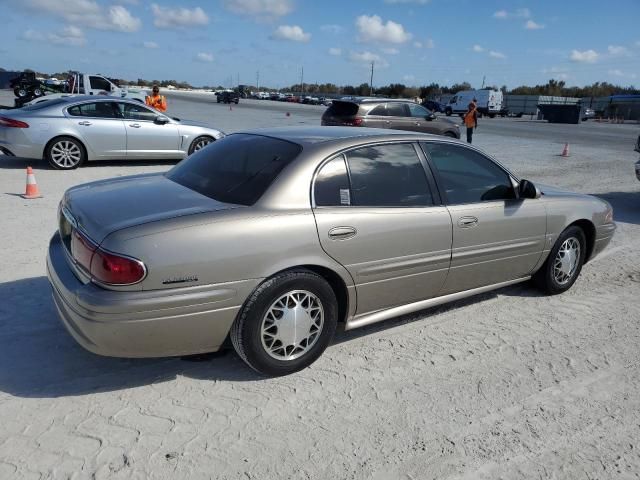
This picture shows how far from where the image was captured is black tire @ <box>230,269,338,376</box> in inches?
126

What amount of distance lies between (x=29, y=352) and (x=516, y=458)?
3069 mm

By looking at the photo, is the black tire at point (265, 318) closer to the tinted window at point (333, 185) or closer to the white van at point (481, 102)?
the tinted window at point (333, 185)

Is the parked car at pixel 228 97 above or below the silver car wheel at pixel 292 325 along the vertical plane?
above

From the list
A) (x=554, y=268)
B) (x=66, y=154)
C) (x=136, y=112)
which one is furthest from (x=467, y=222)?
(x=136, y=112)

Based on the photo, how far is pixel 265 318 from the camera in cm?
329

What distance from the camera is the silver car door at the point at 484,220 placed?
13.6 ft

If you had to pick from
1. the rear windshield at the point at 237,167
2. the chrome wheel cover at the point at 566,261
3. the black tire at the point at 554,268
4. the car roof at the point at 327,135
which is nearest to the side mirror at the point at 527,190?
the black tire at the point at 554,268

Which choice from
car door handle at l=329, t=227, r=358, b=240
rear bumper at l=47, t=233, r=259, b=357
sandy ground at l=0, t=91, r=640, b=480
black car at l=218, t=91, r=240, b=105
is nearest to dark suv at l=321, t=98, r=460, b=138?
sandy ground at l=0, t=91, r=640, b=480

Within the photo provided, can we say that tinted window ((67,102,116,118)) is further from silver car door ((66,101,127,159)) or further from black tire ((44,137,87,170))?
black tire ((44,137,87,170))

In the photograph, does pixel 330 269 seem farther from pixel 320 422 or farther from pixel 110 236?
pixel 110 236

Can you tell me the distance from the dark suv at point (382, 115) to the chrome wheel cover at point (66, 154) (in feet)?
24.2

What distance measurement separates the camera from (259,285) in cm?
321

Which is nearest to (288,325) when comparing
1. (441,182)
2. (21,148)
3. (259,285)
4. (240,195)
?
(259,285)

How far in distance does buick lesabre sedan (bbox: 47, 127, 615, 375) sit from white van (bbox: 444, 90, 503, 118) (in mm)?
51021
